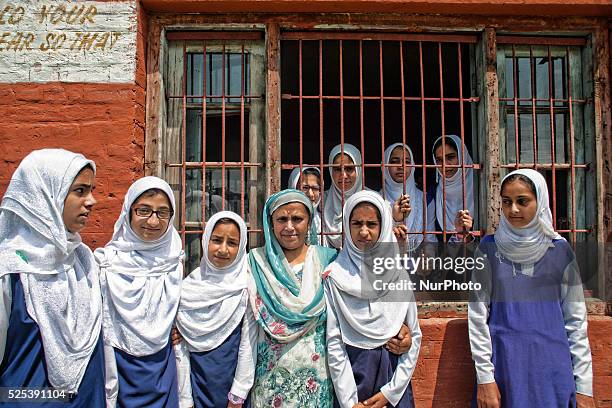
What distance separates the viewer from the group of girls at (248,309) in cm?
224

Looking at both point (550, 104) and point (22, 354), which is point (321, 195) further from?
point (22, 354)

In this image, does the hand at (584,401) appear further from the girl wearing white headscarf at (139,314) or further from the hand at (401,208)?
the girl wearing white headscarf at (139,314)

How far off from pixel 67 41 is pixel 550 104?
9.89 ft

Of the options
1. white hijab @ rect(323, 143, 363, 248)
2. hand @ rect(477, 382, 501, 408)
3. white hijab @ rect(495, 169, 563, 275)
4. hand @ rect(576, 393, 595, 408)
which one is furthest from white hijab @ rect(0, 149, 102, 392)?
hand @ rect(576, 393, 595, 408)

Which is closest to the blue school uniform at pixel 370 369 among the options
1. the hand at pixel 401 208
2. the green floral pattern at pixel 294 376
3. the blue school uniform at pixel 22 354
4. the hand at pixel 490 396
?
the green floral pattern at pixel 294 376

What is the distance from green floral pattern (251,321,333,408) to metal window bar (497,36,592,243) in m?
1.83

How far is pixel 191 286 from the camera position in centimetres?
270

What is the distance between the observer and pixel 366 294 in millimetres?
2660

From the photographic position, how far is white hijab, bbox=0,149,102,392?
7.25 feet

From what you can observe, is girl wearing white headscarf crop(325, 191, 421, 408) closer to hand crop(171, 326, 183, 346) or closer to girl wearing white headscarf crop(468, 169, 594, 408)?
girl wearing white headscarf crop(468, 169, 594, 408)

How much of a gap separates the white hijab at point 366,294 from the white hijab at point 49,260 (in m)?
1.09

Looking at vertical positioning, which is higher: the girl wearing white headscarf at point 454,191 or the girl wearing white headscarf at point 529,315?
the girl wearing white headscarf at point 454,191

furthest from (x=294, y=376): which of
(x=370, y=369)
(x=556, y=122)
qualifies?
(x=556, y=122)

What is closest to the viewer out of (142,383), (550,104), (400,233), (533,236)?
(142,383)
